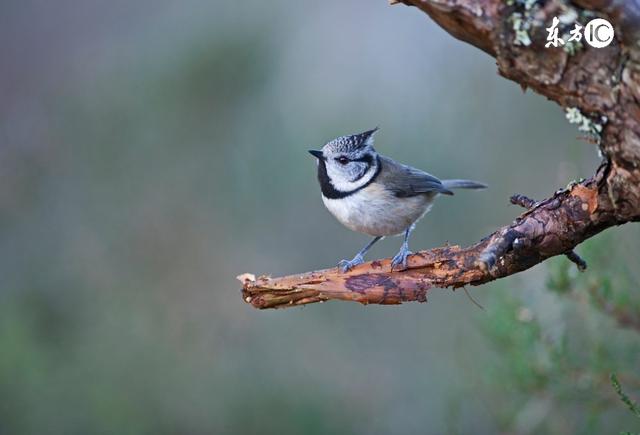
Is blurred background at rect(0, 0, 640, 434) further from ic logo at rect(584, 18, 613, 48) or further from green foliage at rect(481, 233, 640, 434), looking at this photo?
ic logo at rect(584, 18, 613, 48)

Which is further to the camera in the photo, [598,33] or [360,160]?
[360,160]

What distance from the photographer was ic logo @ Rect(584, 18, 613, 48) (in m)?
2.22

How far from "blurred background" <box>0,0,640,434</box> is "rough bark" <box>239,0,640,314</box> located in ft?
8.13

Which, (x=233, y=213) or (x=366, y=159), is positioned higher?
(x=233, y=213)

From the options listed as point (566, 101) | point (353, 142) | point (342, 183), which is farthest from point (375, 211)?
point (566, 101)

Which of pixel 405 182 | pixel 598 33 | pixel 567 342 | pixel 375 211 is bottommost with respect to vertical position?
pixel 567 342

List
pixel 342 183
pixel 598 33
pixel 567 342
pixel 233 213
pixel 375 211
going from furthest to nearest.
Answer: pixel 233 213
pixel 342 183
pixel 375 211
pixel 567 342
pixel 598 33

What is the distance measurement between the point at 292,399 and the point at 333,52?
A: 3.88 m

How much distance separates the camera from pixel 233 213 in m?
7.38

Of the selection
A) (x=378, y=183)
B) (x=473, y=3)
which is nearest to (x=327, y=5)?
(x=378, y=183)

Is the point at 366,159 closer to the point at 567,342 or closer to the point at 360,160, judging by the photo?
the point at 360,160

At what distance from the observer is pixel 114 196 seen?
24.1 feet

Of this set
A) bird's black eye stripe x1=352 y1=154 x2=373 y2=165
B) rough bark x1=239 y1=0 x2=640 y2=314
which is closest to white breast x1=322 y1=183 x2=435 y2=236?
bird's black eye stripe x1=352 y1=154 x2=373 y2=165

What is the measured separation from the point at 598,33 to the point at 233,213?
541 cm
